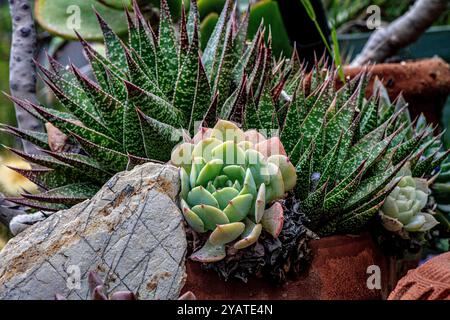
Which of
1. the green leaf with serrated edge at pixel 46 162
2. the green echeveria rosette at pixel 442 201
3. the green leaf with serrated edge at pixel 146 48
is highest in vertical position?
the green leaf with serrated edge at pixel 146 48

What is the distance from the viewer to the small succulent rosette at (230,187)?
3.15ft

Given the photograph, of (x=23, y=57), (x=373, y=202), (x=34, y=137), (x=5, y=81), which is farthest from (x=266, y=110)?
(x=5, y=81)

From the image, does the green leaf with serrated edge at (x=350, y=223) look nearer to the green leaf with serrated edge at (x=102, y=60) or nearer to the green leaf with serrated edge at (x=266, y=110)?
the green leaf with serrated edge at (x=266, y=110)

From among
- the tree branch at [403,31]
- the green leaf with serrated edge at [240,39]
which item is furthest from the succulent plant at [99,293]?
the tree branch at [403,31]

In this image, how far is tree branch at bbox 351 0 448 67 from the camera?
2.57m

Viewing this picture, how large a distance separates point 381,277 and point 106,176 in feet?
1.87

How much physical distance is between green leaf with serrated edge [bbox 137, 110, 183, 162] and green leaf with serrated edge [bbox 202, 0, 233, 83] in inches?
7.1

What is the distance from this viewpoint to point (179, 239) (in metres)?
0.94

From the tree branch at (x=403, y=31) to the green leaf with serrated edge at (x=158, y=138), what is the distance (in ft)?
5.15

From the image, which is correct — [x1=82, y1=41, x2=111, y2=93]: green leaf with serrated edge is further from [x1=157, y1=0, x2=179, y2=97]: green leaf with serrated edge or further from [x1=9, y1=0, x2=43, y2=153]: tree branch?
[x1=9, y1=0, x2=43, y2=153]: tree branch

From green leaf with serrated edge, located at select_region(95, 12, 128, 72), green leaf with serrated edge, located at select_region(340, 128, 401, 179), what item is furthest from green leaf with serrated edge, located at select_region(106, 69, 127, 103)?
green leaf with serrated edge, located at select_region(340, 128, 401, 179)

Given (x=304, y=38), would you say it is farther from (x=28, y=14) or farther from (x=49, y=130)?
(x=49, y=130)

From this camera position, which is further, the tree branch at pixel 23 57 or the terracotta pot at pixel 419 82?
the terracotta pot at pixel 419 82

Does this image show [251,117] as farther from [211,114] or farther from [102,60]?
[102,60]
